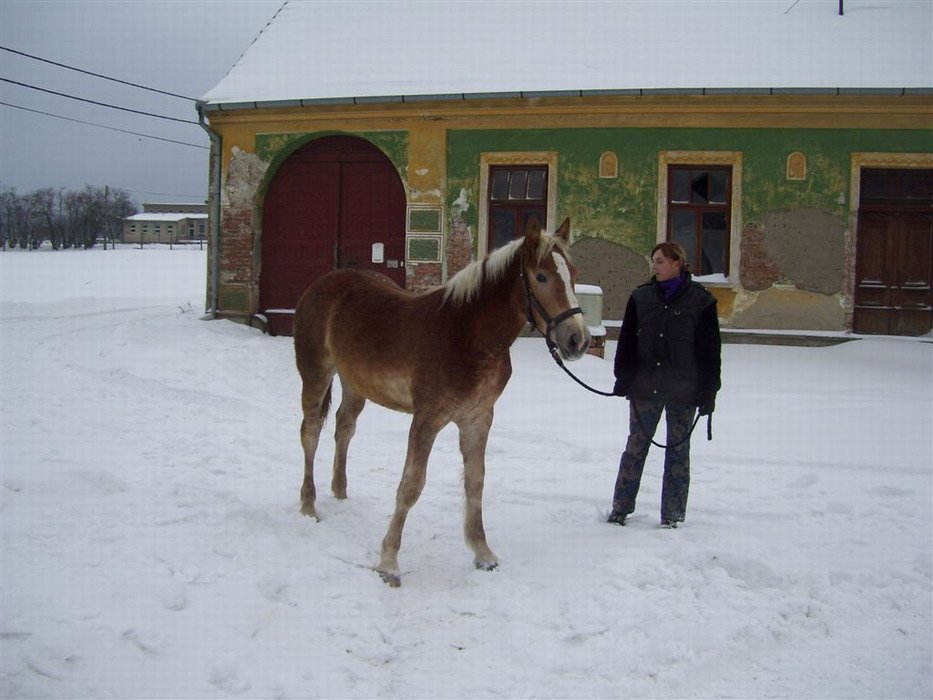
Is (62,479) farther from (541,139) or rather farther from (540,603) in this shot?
(541,139)

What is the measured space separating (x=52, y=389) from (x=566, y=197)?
26.4ft

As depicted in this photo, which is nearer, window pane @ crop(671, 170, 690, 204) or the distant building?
window pane @ crop(671, 170, 690, 204)

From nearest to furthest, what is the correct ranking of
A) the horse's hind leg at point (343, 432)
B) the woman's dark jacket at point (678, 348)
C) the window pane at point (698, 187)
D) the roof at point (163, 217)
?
1. the woman's dark jacket at point (678, 348)
2. the horse's hind leg at point (343, 432)
3. the window pane at point (698, 187)
4. the roof at point (163, 217)

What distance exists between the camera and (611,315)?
11.9 metres

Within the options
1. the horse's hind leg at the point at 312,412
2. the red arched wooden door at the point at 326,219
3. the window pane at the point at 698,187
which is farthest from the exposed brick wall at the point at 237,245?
the horse's hind leg at the point at 312,412

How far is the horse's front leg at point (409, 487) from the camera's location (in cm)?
379

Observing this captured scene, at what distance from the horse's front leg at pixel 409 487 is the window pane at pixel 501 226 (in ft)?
29.0

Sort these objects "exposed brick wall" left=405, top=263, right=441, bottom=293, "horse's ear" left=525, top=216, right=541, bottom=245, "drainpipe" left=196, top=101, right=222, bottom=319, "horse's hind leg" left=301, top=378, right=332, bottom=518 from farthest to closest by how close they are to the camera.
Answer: "drainpipe" left=196, top=101, right=222, bottom=319 < "exposed brick wall" left=405, top=263, right=441, bottom=293 < "horse's hind leg" left=301, top=378, right=332, bottom=518 < "horse's ear" left=525, top=216, right=541, bottom=245

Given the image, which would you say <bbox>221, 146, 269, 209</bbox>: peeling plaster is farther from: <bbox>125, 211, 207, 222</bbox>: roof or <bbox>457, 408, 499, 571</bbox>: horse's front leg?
<bbox>125, 211, 207, 222</bbox>: roof

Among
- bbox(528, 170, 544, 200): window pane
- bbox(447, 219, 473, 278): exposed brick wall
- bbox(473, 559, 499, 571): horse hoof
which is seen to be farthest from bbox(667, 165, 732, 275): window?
bbox(473, 559, 499, 571): horse hoof

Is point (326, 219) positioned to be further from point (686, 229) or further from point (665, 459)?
point (665, 459)

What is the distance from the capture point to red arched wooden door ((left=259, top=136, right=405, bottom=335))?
12961mm

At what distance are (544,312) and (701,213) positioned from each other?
914 cm

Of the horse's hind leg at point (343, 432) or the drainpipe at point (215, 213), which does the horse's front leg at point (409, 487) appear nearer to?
the horse's hind leg at point (343, 432)
